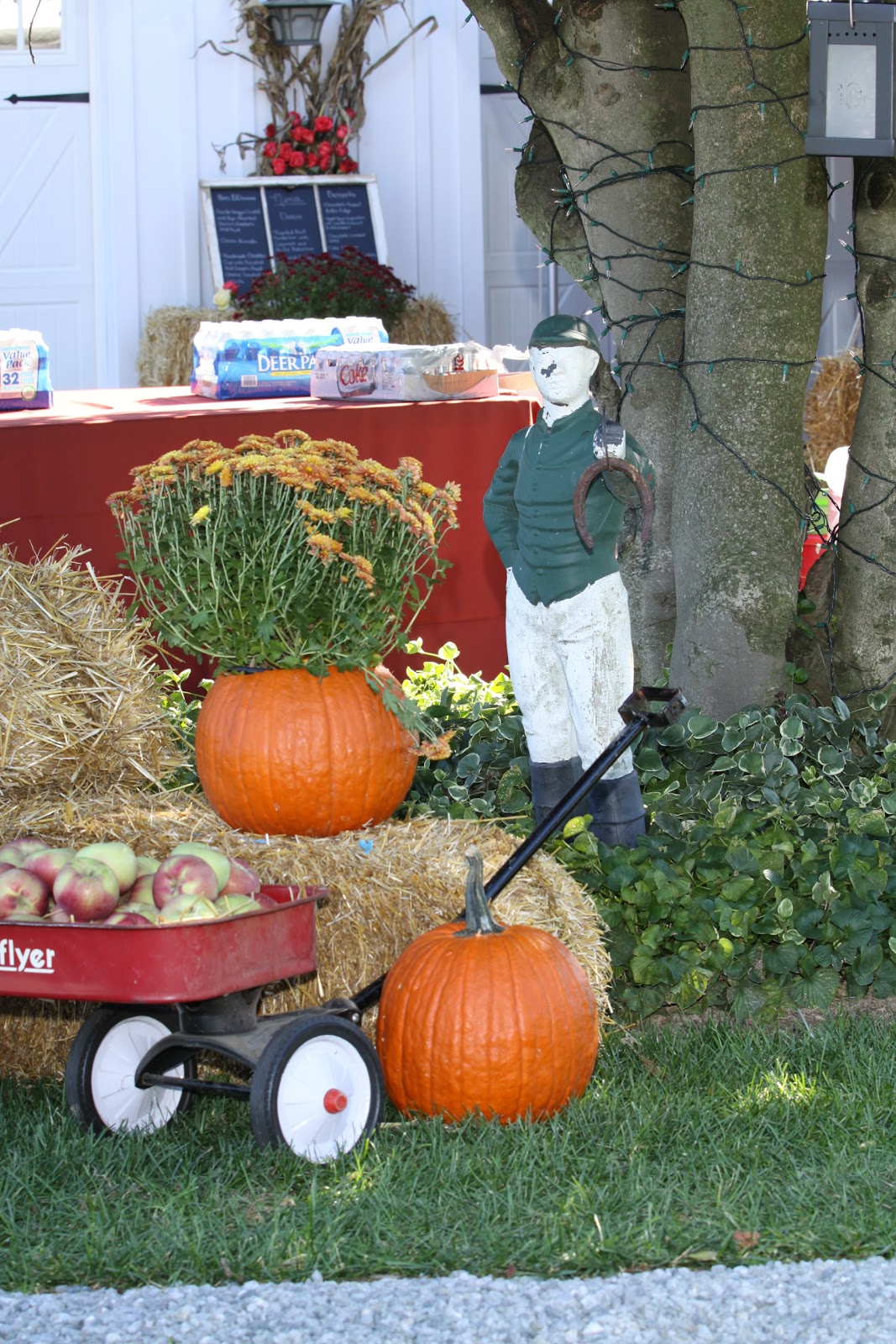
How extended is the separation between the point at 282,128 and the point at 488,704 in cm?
561

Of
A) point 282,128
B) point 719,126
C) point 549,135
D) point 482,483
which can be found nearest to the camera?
point 719,126

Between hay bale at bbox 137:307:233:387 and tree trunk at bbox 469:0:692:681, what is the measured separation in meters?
4.19

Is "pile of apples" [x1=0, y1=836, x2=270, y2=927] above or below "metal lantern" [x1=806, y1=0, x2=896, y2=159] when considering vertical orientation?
below

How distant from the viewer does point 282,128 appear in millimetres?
9648

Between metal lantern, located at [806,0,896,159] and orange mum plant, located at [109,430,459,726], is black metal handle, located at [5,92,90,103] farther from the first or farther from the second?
orange mum plant, located at [109,430,459,726]

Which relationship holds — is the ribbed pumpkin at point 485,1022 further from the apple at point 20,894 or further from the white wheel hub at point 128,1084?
the apple at point 20,894

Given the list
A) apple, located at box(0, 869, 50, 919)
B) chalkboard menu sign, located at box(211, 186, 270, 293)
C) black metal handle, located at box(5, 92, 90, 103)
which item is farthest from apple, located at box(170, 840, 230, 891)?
black metal handle, located at box(5, 92, 90, 103)

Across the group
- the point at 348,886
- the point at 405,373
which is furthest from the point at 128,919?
the point at 405,373

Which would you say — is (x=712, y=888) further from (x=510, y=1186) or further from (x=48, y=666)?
(x=48, y=666)

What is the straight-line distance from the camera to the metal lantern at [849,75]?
14.4ft

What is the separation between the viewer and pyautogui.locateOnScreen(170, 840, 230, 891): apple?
3.16 metres

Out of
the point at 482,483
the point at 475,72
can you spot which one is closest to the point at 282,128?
the point at 475,72

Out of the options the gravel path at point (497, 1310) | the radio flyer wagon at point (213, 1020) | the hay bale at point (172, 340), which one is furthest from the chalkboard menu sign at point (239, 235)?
the gravel path at point (497, 1310)

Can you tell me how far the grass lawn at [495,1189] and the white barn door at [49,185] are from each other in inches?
277
